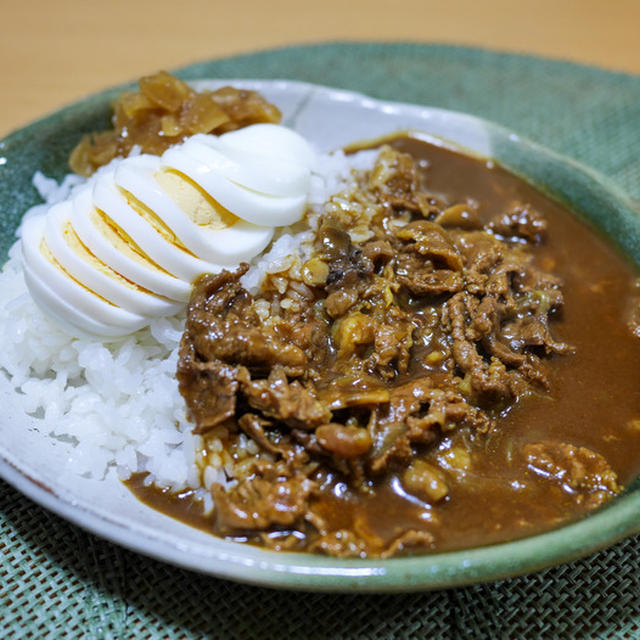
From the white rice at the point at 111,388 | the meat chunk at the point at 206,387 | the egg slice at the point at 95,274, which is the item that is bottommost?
the white rice at the point at 111,388

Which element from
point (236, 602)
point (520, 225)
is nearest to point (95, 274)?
point (236, 602)

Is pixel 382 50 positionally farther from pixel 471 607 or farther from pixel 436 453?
pixel 471 607

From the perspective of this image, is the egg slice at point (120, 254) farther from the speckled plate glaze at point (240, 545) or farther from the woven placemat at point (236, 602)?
the woven placemat at point (236, 602)

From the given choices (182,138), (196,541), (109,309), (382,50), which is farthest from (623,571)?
(382,50)

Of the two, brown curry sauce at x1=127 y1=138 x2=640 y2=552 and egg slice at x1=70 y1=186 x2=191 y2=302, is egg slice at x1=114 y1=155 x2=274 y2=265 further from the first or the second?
brown curry sauce at x1=127 y1=138 x2=640 y2=552

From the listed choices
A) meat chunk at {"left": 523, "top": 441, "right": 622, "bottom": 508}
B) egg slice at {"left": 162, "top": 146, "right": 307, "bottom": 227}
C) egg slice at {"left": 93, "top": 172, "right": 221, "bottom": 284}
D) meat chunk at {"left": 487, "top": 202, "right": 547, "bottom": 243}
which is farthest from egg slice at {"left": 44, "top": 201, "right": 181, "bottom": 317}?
meat chunk at {"left": 487, "top": 202, "right": 547, "bottom": 243}

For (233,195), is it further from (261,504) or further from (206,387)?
(261,504)

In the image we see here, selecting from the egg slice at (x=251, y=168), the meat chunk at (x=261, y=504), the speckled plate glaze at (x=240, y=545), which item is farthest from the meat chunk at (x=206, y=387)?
the egg slice at (x=251, y=168)
